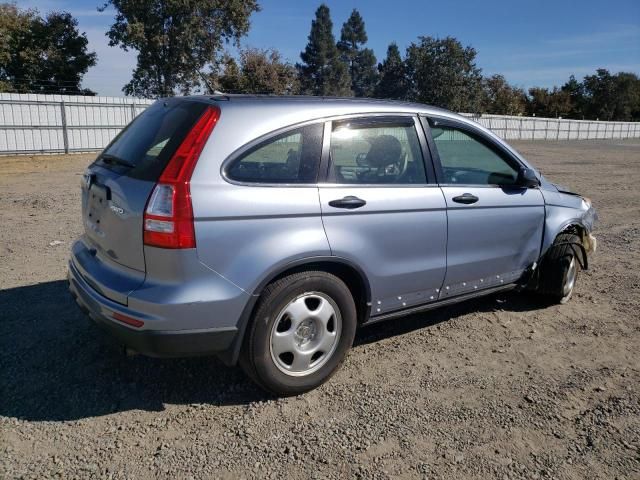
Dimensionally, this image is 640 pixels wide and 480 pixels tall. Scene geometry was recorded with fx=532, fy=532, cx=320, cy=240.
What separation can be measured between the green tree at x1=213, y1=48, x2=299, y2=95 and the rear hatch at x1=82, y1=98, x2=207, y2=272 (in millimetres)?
35140

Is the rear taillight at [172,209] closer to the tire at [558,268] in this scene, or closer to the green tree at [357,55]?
the tire at [558,268]

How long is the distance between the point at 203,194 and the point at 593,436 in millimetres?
2576

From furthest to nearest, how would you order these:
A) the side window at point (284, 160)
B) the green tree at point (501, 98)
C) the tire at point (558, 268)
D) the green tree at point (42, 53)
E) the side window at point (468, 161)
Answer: the green tree at point (501, 98) → the green tree at point (42, 53) → the tire at point (558, 268) → the side window at point (468, 161) → the side window at point (284, 160)

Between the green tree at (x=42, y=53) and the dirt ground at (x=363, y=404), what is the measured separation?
1296 inches

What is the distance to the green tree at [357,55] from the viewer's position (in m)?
86.4

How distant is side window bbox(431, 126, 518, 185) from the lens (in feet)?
13.2

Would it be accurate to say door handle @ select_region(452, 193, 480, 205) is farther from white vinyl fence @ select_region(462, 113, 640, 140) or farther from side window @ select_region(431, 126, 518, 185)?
white vinyl fence @ select_region(462, 113, 640, 140)

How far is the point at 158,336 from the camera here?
2.81 metres

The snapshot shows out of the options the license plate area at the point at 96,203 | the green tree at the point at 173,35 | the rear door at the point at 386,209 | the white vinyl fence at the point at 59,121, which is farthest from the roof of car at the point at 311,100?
the green tree at the point at 173,35

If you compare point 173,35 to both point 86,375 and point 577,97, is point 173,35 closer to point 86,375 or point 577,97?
point 86,375

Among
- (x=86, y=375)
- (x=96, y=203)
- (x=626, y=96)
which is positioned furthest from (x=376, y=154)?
(x=626, y=96)

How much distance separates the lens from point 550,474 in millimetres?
2695

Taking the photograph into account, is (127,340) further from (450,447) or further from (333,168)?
(450,447)

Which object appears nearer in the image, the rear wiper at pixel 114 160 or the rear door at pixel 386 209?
the rear wiper at pixel 114 160
